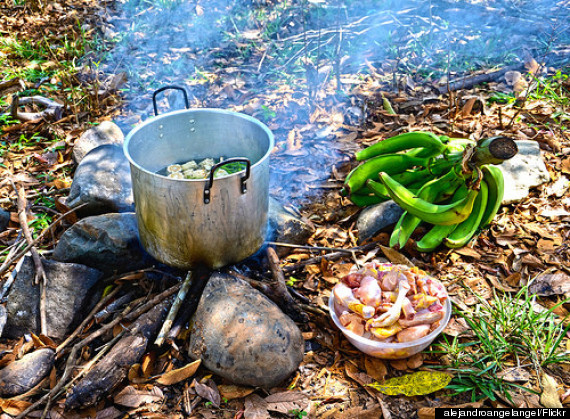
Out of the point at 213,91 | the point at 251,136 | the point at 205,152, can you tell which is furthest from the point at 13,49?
the point at 251,136

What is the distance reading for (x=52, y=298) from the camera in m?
2.64

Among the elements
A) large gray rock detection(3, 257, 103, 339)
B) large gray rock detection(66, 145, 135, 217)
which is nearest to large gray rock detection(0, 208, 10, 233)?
large gray rock detection(66, 145, 135, 217)

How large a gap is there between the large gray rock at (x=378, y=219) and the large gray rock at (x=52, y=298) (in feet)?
5.59

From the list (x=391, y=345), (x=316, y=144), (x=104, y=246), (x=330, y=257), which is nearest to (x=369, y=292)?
(x=391, y=345)

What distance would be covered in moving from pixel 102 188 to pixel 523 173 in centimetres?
291

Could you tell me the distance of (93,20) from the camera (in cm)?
619

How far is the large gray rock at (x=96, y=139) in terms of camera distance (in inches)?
150

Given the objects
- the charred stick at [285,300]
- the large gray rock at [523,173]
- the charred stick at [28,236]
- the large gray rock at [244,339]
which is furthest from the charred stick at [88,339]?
the large gray rock at [523,173]

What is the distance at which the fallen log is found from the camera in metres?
2.20

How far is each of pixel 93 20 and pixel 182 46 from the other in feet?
4.50

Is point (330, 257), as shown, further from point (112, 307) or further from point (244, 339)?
point (112, 307)

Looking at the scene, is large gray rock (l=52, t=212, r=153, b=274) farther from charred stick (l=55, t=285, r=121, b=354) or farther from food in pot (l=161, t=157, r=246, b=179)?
food in pot (l=161, t=157, r=246, b=179)

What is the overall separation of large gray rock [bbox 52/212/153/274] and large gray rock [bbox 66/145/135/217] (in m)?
0.33

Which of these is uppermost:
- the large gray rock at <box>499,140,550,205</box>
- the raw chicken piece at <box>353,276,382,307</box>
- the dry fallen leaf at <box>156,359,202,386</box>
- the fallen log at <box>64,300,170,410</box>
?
the large gray rock at <box>499,140,550,205</box>
